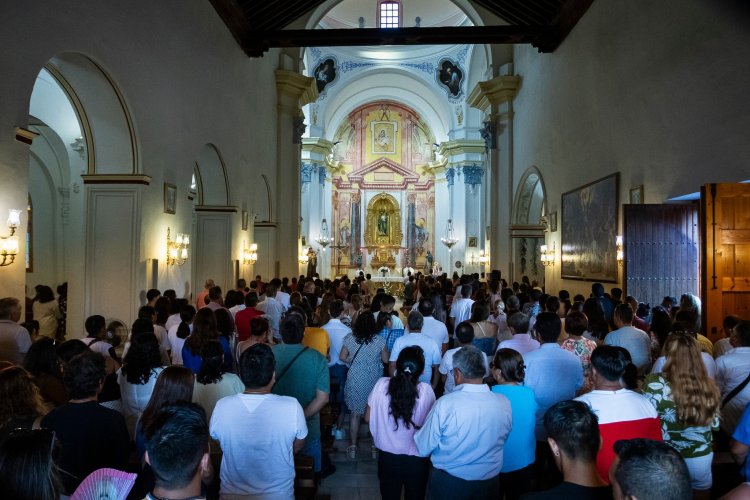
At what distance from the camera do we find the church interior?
23.6 ft

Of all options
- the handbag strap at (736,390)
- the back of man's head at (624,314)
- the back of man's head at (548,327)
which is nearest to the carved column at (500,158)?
the back of man's head at (624,314)

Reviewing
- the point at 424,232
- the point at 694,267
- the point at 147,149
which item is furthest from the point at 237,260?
the point at 424,232

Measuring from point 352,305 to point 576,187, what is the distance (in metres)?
7.26

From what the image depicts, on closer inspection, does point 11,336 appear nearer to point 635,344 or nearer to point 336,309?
point 336,309

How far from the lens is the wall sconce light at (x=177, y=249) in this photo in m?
10.5

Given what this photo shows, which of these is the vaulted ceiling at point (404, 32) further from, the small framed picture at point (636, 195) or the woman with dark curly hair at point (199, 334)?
the woman with dark curly hair at point (199, 334)

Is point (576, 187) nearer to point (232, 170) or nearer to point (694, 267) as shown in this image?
point (694, 267)

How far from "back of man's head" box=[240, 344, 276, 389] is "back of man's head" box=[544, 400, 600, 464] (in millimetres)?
1636

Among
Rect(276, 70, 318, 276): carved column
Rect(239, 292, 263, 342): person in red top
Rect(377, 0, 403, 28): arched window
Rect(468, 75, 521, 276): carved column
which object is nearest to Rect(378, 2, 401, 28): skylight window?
Rect(377, 0, 403, 28): arched window

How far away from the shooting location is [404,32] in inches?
597

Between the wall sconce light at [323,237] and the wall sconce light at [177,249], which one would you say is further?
the wall sconce light at [323,237]

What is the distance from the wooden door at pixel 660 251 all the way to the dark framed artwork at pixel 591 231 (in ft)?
5.57

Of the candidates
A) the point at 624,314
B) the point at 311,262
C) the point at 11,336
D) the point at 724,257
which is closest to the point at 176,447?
the point at 11,336

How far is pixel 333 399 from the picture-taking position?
7.38 meters
